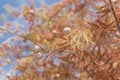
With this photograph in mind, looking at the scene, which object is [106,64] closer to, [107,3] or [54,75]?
[107,3]

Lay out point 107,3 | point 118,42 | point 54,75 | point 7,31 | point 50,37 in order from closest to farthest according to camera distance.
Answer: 1. point 107,3
2. point 118,42
3. point 7,31
4. point 50,37
5. point 54,75

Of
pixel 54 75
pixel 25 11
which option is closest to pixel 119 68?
pixel 25 11

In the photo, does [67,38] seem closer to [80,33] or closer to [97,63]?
[80,33]

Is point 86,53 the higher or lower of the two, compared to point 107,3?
lower

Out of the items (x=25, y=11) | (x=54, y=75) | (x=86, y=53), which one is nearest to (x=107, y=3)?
(x=86, y=53)

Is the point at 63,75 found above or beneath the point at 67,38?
above

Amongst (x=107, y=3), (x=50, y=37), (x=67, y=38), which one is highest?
(x=50, y=37)

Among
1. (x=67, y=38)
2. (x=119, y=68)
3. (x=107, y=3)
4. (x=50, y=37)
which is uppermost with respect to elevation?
(x=50, y=37)

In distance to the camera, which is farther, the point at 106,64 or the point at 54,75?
the point at 54,75

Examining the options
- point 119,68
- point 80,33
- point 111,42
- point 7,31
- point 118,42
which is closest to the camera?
point 80,33
